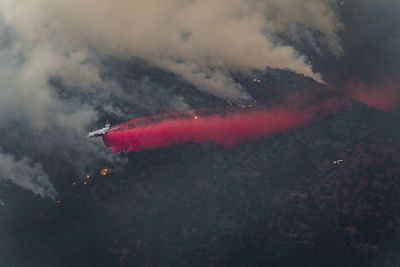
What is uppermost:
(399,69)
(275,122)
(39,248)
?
(399,69)

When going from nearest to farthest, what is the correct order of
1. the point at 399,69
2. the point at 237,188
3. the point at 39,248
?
the point at 39,248 → the point at 237,188 → the point at 399,69

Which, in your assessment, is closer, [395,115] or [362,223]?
[362,223]

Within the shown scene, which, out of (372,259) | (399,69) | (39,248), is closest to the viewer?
(372,259)

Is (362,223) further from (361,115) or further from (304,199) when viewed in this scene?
(361,115)

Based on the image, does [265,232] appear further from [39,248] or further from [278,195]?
[39,248]

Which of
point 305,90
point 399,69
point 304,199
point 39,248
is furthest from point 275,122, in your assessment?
point 39,248

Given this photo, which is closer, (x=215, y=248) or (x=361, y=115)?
(x=215, y=248)

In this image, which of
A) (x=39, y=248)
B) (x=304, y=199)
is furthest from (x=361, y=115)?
(x=39, y=248)

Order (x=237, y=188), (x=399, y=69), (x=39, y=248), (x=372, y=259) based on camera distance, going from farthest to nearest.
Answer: (x=399, y=69), (x=237, y=188), (x=39, y=248), (x=372, y=259)

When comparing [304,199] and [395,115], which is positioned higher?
[395,115]
